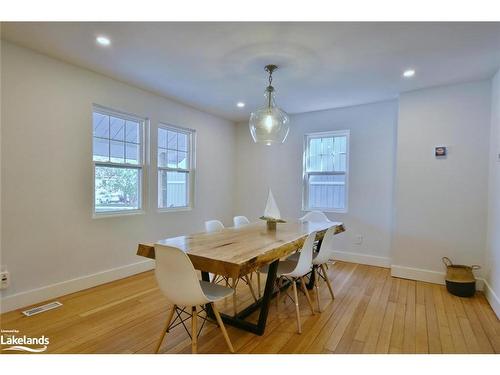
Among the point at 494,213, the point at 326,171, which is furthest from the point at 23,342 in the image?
the point at 494,213

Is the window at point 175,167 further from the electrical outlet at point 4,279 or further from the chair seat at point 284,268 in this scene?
the chair seat at point 284,268

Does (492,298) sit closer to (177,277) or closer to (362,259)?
(362,259)

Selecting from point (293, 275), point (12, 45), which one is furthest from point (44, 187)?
point (293, 275)

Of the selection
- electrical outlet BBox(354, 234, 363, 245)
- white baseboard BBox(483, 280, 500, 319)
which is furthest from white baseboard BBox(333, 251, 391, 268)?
white baseboard BBox(483, 280, 500, 319)

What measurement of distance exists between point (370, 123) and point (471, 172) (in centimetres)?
150

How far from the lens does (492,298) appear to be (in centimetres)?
276

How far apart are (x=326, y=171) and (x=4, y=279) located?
434cm

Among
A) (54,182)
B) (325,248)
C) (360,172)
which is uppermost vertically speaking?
(360,172)

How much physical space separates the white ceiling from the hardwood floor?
2477mm

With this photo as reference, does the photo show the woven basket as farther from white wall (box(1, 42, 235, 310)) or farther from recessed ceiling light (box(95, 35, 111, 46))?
recessed ceiling light (box(95, 35, 111, 46))

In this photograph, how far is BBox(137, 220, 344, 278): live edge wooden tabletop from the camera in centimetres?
168

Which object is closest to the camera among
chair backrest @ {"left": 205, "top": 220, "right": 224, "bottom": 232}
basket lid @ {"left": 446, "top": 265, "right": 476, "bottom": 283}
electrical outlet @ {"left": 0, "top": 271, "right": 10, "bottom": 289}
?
electrical outlet @ {"left": 0, "top": 271, "right": 10, "bottom": 289}

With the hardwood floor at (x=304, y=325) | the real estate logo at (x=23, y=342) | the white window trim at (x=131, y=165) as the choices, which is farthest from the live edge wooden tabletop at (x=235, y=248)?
the white window trim at (x=131, y=165)

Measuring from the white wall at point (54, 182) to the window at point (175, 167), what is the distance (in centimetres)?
33
